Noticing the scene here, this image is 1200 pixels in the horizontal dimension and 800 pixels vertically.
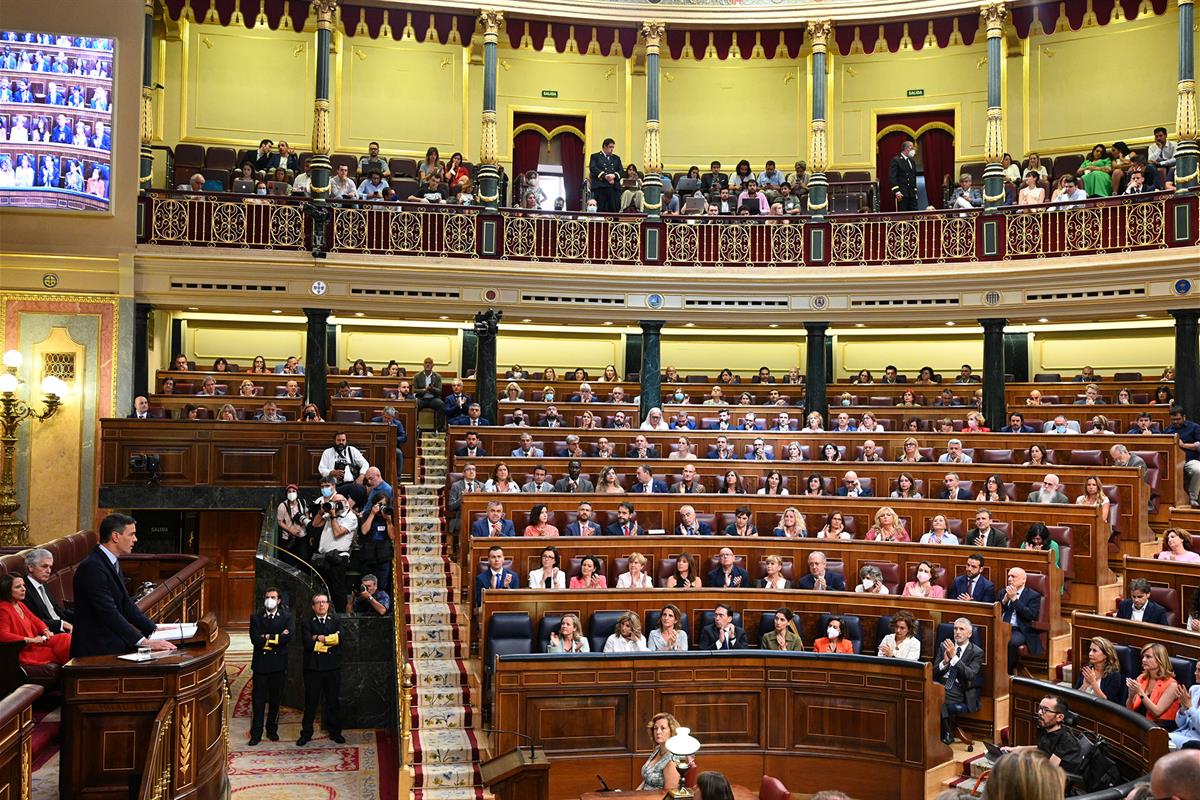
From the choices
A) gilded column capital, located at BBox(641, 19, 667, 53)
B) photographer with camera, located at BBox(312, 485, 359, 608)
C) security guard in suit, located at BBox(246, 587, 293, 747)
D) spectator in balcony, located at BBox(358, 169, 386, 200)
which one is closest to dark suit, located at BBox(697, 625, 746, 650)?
security guard in suit, located at BBox(246, 587, 293, 747)

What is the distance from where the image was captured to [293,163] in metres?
16.3

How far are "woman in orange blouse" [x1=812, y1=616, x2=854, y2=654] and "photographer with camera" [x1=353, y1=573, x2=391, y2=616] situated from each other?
381 centimetres

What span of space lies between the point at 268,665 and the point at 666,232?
846 centimetres

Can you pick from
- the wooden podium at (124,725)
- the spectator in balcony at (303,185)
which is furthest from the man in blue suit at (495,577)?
the spectator in balcony at (303,185)

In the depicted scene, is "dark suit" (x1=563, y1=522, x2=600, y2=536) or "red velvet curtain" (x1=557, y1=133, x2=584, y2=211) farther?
"red velvet curtain" (x1=557, y1=133, x2=584, y2=211)

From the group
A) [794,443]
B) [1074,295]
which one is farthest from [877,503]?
[1074,295]

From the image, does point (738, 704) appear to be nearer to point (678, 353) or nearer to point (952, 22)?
point (678, 353)

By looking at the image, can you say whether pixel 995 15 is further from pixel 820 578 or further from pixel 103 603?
pixel 103 603

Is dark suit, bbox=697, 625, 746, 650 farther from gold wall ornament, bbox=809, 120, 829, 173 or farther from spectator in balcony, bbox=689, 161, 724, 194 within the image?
spectator in balcony, bbox=689, 161, 724, 194

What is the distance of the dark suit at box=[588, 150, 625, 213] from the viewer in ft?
52.2

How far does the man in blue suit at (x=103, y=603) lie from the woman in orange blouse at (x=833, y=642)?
464cm

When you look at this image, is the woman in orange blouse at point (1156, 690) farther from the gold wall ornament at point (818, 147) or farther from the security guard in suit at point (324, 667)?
the gold wall ornament at point (818, 147)

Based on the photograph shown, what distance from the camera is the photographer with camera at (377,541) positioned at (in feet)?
34.1

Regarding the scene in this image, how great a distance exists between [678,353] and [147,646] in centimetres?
1332
